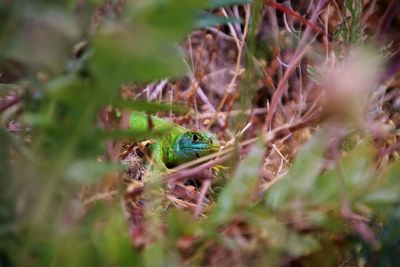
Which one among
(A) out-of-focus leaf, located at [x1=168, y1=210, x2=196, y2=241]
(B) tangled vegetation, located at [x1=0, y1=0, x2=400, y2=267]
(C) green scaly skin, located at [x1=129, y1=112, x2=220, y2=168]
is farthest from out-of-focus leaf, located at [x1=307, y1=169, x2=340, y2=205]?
(C) green scaly skin, located at [x1=129, y1=112, x2=220, y2=168]

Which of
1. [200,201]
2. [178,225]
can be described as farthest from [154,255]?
[200,201]

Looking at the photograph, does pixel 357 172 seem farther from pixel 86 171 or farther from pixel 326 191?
pixel 86 171

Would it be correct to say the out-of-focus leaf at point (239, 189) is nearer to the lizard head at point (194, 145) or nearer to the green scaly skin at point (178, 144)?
the green scaly skin at point (178, 144)

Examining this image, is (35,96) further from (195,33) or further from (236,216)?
(195,33)

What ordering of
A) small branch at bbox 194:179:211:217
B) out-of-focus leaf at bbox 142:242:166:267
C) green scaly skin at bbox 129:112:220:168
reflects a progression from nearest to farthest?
out-of-focus leaf at bbox 142:242:166:267, small branch at bbox 194:179:211:217, green scaly skin at bbox 129:112:220:168

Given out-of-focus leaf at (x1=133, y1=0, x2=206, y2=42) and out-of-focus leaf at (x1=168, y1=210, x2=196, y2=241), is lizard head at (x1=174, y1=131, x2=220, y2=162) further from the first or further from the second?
out-of-focus leaf at (x1=133, y1=0, x2=206, y2=42)

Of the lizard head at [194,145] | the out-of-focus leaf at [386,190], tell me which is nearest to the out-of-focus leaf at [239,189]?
the out-of-focus leaf at [386,190]
